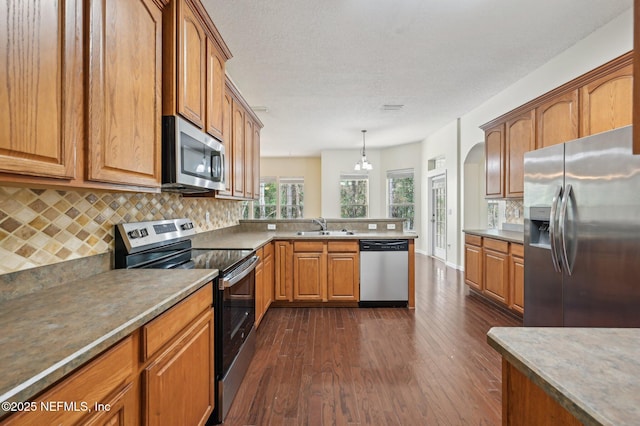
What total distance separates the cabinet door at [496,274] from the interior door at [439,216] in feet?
8.81

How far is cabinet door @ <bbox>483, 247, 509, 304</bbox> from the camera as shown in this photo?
10.7 feet

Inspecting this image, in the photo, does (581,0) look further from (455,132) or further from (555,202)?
(455,132)

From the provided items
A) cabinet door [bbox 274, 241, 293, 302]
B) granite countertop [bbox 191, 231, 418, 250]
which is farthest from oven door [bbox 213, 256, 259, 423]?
cabinet door [bbox 274, 241, 293, 302]

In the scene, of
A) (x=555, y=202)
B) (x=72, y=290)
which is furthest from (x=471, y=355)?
(x=72, y=290)

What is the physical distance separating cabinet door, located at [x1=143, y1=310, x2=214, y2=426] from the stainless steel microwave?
758 mm

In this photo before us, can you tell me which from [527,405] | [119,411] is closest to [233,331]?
[119,411]

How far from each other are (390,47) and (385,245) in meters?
2.12

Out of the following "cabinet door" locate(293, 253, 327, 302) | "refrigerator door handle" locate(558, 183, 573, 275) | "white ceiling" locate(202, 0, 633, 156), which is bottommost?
"cabinet door" locate(293, 253, 327, 302)

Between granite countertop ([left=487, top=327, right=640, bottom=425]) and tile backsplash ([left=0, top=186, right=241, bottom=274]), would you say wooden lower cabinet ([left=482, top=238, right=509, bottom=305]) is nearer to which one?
granite countertop ([left=487, top=327, right=640, bottom=425])

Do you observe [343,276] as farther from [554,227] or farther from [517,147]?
[517,147]

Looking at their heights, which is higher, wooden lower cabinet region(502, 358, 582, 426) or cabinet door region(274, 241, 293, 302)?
wooden lower cabinet region(502, 358, 582, 426)

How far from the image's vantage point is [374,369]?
2.25 metres

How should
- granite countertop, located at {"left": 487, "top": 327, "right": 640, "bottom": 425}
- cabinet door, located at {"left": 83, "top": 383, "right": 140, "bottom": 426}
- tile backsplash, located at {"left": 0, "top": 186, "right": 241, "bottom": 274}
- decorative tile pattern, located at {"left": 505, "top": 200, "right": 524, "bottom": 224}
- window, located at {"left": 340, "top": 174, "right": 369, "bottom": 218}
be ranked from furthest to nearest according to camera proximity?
window, located at {"left": 340, "top": 174, "right": 369, "bottom": 218}, decorative tile pattern, located at {"left": 505, "top": 200, "right": 524, "bottom": 224}, tile backsplash, located at {"left": 0, "top": 186, "right": 241, "bottom": 274}, cabinet door, located at {"left": 83, "top": 383, "right": 140, "bottom": 426}, granite countertop, located at {"left": 487, "top": 327, "right": 640, "bottom": 425}

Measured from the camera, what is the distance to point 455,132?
5.65m
